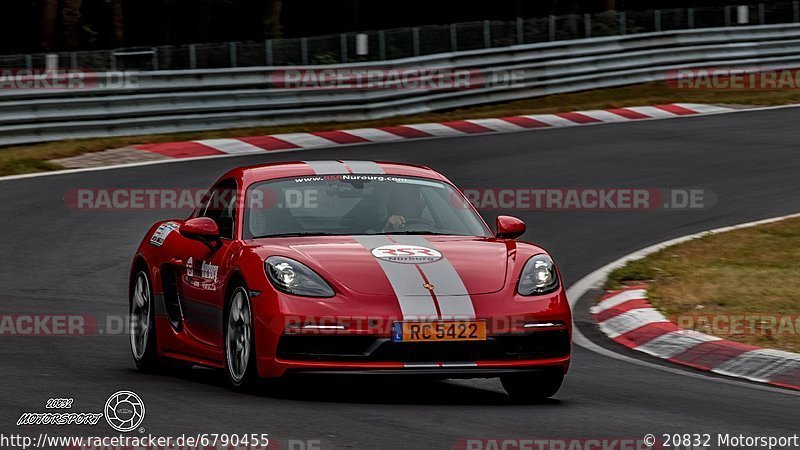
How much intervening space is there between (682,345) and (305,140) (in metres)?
12.1

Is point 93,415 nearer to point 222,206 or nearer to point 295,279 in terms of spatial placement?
point 295,279

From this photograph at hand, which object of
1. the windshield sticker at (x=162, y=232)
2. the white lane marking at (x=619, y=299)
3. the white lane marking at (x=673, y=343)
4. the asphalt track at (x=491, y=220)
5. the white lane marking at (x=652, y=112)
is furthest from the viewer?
the white lane marking at (x=652, y=112)

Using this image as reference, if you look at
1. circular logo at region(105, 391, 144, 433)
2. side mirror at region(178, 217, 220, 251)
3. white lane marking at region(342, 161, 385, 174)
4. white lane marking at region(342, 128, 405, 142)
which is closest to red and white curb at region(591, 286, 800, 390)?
white lane marking at region(342, 161, 385, 174)

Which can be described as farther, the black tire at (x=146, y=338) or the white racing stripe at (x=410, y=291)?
the black tire at (x=146, y=338)

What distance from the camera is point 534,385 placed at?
25.5 feet

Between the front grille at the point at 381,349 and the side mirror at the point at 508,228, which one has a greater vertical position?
the side mirror at the point at 508,228

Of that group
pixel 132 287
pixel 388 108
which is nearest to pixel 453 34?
pixel 388 108

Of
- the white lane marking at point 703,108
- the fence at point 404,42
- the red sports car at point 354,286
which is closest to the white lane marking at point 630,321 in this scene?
the red sports car at point 354,286

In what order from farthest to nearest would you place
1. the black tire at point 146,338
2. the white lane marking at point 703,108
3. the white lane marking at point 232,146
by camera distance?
the white lane marking at point 703,108, the white lane marking at point 232,146, the black tire at point 146,338

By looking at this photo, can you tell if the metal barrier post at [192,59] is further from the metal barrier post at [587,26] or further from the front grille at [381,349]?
the front grille at [381,349]

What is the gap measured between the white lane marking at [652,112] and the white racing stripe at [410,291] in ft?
56.2

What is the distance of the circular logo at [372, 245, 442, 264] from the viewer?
25.1ft

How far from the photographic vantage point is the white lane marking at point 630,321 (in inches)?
A: 404

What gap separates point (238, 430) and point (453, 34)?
65.0 feet
